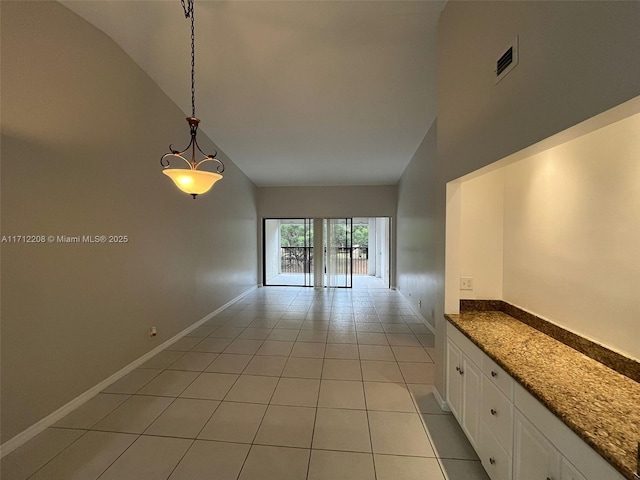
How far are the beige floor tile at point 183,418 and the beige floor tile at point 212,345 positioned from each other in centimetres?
106

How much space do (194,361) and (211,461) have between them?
1565 mm

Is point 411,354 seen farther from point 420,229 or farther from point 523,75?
point 523,75

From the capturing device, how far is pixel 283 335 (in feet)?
12.8

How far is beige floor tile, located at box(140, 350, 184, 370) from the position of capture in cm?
297

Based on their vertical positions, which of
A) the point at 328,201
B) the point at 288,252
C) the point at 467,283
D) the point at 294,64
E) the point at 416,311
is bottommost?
the point at 416,311

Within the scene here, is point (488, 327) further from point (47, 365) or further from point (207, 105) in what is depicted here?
point (207, 105)

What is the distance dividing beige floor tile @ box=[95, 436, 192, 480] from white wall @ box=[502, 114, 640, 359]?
104 inches

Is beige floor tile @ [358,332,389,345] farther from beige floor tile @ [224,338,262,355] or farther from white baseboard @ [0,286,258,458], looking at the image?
white baseboard @ [0,286,258,458]

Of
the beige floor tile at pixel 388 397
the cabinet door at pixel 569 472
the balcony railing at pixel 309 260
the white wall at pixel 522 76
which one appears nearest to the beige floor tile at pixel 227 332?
the beige floor tile at pixel 388 397

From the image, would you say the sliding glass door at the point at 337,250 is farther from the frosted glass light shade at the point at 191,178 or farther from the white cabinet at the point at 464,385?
the frosted glass light shade at the point at 191,178

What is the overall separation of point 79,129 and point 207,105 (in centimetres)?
163

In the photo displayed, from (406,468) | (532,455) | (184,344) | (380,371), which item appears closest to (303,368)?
(380,371)

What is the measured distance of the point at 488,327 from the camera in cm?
184

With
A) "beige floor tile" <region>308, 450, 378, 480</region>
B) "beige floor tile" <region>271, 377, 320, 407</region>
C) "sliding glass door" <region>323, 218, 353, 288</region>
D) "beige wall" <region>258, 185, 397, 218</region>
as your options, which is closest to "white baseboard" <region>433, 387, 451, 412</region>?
"beige floor tile" <region>308, 450, 378, 480</region>
